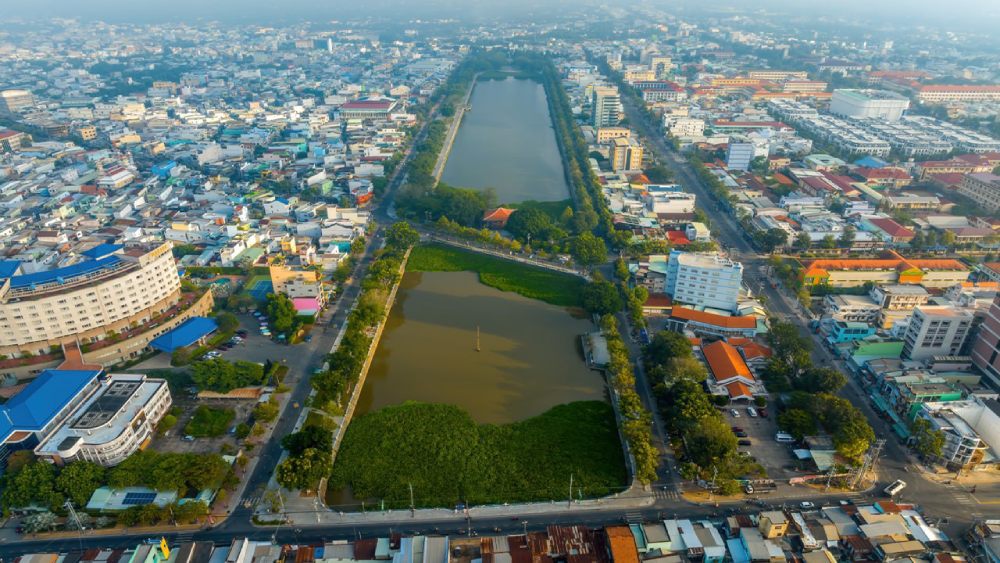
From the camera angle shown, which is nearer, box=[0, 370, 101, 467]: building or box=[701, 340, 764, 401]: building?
box=[0, 370, 101, 467]: building

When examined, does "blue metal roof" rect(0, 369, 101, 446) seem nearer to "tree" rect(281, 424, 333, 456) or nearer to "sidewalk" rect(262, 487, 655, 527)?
"tree" rect(281, 424, 333, 456)

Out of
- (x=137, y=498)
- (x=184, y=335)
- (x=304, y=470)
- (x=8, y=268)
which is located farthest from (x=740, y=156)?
(x=8, y=268)

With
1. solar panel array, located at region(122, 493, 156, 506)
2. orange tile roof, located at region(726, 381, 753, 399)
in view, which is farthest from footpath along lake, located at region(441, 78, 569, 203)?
solar panel array, located at region(122, 493, 156, 506)

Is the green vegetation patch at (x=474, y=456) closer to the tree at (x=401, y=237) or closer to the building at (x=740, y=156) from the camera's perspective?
the tree at (x=401, y=237)

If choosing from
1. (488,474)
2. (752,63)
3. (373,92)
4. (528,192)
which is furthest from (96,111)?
(752,63)

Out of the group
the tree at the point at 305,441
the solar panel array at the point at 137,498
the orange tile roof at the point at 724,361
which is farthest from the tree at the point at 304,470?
the orange tile roof at the point at 724,361

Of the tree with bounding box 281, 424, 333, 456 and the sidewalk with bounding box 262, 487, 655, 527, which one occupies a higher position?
the tree with bounding box 281, 424, 333, 456

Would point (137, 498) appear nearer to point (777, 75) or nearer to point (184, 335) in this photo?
point (184, 335)
